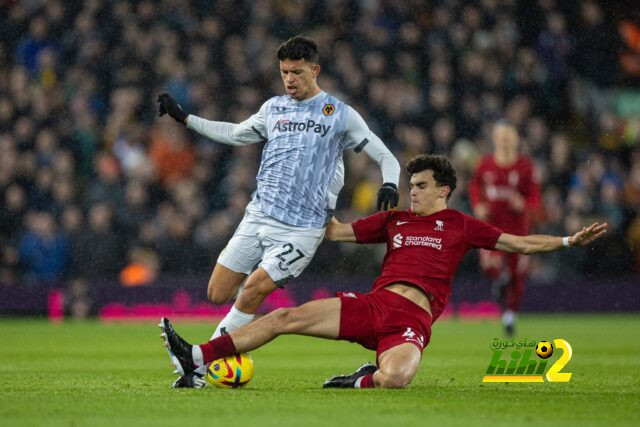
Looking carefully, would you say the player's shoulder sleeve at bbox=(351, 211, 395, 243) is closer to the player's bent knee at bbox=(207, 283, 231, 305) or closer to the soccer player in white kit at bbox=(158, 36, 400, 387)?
the soccer player in white kit at bbox=(158, 36, 400, 387)

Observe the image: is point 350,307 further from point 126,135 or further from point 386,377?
point 126,135

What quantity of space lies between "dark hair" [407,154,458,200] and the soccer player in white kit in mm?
148

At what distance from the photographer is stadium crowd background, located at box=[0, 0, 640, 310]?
1783 cm

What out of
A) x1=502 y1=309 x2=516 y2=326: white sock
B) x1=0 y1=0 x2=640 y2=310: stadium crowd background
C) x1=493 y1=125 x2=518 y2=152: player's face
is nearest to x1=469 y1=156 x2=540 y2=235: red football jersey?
x1=493 y1=125 x2=518 y2=152: player's face

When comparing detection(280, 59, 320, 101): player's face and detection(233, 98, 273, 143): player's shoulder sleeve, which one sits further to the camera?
detection(233, 98, 273, 143): player's shoulder sleeve

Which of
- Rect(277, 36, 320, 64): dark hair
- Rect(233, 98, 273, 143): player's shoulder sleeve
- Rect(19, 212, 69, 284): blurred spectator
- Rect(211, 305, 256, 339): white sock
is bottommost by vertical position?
Rect(211, 305, 256, 339): white sock

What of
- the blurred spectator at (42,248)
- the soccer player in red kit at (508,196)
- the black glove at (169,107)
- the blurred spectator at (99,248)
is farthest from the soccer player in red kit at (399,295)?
the blurred spectator at (42,248)

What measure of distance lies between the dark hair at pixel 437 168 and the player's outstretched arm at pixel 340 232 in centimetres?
63

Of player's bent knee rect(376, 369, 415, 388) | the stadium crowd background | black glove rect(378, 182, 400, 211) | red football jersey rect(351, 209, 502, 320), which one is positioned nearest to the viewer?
player's bent knee rect(376, 369, 415, 388)

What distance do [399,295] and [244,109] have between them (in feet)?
37.4

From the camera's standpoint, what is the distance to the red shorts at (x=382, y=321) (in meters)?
7.96

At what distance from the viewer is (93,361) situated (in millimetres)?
10938

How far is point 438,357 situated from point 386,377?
3987mm

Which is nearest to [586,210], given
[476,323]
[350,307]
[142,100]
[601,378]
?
[476,323]
